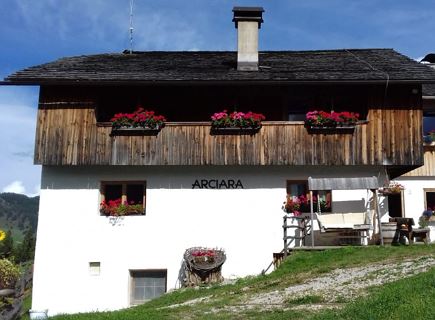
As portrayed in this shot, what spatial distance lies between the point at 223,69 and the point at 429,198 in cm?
933

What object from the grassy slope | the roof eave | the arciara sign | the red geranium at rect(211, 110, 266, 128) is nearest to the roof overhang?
the grassy slope

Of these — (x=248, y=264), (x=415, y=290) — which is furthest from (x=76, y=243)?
(x=415, y=290)

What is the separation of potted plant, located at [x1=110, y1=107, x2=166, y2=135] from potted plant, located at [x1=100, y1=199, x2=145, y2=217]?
6.70 feet

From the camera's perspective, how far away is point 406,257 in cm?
1248

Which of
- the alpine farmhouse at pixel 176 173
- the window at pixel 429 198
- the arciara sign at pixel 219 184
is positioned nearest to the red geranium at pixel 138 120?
the alpine farmhouse at pixel 176 173

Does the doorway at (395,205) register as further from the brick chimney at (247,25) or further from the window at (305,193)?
the brick chimney at (247,25)

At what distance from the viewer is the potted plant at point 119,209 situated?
15.7 metres

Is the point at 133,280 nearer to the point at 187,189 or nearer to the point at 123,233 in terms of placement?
the point at 123,233

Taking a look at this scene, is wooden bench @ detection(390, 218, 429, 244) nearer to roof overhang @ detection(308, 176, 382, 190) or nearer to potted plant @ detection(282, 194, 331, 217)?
roof overhang @ detection(308, 176, 382, 190)

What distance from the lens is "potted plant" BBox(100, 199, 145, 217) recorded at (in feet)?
51.6

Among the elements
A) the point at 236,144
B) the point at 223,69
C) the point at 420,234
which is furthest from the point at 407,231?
the point at 223,69

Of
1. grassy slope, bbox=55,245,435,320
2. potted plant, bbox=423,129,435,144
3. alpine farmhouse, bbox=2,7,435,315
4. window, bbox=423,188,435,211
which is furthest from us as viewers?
window, bbox=423,188,435,211

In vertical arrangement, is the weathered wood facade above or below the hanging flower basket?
above

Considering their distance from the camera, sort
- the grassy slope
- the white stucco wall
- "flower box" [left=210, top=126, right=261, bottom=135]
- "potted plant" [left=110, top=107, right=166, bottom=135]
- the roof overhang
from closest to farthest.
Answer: the grassy slope
the roof overhang
the white stucco wall
"potted plant" [left=110, top=107, right=166, bottom=135]
"flower box" [left=210, top=126, right=261, bottom=135]
